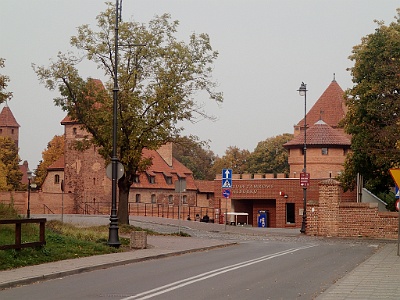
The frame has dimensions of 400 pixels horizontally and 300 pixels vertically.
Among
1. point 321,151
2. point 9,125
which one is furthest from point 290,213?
point 9,125

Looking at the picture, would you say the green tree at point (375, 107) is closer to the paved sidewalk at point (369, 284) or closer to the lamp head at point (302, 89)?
the lamp head at point (302, 89)

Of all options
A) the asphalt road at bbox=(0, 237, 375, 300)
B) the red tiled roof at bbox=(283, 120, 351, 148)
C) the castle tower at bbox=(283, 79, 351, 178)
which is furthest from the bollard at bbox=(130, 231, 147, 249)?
the red tiled roof at bbox=(283, 120, 351, 148)

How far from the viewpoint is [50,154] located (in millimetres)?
112438

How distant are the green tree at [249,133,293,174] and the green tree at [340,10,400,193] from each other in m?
57.4

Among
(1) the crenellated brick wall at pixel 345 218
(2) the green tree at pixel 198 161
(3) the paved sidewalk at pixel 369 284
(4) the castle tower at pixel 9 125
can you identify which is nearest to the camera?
(3) the paved sidewalk at pixel 369 284

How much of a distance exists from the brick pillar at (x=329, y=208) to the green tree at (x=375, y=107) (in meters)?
3.23

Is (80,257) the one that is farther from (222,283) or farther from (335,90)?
(335,90)

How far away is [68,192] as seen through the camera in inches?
3543

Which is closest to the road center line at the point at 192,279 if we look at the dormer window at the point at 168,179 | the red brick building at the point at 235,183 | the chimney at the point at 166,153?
the red brick building at the point at 235,183

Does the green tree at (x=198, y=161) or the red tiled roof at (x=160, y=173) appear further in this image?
the green tree at (x=198, y=161)

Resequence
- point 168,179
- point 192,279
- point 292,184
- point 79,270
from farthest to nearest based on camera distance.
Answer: point 168,179 → point 292,184 → point 79,270 → point 192,279

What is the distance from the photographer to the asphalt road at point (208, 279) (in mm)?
13938

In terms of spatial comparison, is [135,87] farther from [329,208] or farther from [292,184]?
[292,184]

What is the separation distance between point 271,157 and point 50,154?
108 feet
